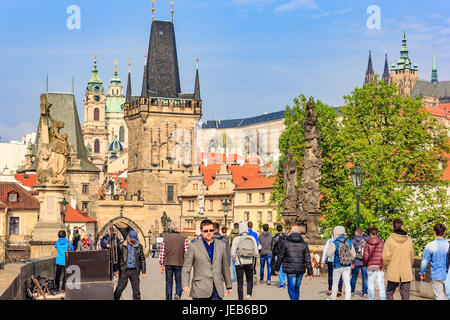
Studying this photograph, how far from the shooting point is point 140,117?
3871 inches

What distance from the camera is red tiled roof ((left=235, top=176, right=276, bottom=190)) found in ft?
280

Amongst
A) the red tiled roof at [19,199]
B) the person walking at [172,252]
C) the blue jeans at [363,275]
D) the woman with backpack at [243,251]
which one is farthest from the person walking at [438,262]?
the red tiled roof at [19,199]

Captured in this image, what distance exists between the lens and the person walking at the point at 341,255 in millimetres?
15189

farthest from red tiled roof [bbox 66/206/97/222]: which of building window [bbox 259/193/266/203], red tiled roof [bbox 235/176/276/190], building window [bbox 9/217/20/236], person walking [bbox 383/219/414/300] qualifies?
person walking [bbox 383/219/414/300]

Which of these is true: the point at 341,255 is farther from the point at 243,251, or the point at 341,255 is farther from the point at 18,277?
the point at 18,277

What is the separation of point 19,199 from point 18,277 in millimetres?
58462

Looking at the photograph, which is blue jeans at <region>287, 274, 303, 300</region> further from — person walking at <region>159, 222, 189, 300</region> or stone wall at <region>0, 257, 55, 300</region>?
stone wall at <region>0, 257, 55, 300</region>

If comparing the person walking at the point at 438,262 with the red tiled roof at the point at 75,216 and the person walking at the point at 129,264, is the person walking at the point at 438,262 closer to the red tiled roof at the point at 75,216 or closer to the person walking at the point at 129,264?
the person walking at the point at 129,264

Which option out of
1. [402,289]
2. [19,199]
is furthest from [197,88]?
[402,289]

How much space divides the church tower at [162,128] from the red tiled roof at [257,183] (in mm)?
10165

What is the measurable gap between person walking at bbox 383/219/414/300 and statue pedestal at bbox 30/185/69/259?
11.2 metres

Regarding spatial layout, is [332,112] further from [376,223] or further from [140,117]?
[140,117]
